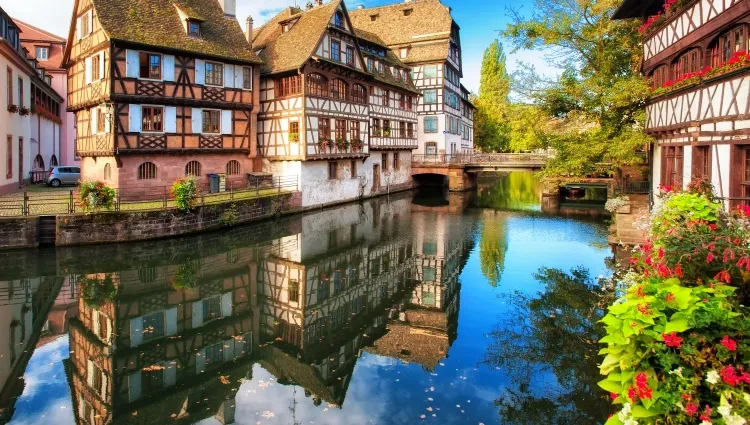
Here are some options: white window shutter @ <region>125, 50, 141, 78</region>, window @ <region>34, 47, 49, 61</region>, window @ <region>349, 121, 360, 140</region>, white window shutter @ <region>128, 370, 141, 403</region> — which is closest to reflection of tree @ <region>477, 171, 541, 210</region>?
window @ <region>349, 121, 360, 140</region>

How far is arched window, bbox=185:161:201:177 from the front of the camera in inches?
1110

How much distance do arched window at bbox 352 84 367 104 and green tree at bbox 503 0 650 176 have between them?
37.6 ft

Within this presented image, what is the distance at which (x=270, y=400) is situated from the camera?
357 inches

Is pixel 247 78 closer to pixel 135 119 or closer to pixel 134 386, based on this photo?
pixel 135 119

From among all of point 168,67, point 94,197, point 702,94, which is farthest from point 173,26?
point 702,94

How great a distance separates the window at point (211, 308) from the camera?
13375 millimetres

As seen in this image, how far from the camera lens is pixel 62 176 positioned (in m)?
34.9

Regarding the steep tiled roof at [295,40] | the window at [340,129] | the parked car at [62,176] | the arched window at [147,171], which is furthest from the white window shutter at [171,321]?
the parked car at [62,176]

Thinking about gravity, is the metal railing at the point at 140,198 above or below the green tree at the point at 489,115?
below

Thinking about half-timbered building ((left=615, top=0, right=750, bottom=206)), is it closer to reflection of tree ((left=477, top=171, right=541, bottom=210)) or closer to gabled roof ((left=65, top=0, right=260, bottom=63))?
reflection of tree ((left=477, top=171, right=541, bottom=210))

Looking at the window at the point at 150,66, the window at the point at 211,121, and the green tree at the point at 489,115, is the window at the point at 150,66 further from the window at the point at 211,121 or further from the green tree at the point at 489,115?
the green tree at the point at 489,115

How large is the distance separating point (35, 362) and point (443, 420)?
7.88 metres

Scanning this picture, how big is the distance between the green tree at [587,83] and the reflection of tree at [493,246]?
4084 millimetres

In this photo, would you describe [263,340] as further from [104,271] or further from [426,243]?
[426,243]
